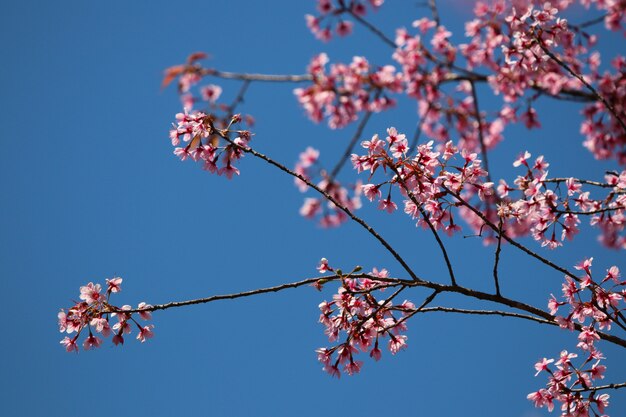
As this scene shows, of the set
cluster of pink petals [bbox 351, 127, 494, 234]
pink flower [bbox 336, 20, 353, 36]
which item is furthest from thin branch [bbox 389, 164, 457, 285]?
pink flower [bbox 336, 20, 353, 36]

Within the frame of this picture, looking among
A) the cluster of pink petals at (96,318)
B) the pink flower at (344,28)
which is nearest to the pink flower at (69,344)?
the cluster of pink petals at (96,318)

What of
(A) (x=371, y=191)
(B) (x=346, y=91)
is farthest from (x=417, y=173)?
(B) (x=346, y=91)

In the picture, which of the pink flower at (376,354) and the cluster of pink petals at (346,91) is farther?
the cluster of pink petals at (346,91)

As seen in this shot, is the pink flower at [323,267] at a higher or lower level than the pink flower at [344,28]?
lower

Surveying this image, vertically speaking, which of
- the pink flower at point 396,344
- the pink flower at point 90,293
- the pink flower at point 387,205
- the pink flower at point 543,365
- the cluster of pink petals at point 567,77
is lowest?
the pink flower at point 543,365

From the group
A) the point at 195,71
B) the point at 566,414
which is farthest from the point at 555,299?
the point at 195,71

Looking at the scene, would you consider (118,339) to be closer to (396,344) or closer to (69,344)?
(69,344)

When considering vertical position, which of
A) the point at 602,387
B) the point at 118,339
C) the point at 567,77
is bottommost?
the point at 602,387

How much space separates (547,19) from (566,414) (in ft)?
11.5

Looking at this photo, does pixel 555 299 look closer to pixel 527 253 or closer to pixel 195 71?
pixel 527 253

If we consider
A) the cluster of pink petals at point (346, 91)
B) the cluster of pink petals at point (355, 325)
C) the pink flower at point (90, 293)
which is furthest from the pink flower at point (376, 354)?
the cluster of pink petals at point (346, 91)

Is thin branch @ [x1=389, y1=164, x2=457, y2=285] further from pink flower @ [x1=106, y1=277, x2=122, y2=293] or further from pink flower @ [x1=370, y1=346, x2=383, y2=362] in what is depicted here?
pink flower @ [x1=106, y1=277, x2=122, y2=293]

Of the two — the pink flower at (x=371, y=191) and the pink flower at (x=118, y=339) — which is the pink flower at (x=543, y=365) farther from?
the pink flower at (x=118, y=339)

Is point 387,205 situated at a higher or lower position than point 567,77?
lower
